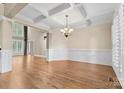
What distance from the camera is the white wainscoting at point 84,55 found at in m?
6.31

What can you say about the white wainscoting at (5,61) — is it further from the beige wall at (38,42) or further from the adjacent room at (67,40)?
the beige wall at (38,42)

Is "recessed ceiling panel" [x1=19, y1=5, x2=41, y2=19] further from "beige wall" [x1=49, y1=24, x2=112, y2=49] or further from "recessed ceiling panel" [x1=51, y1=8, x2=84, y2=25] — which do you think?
"beige wall" [x1=49, y1=24, x2=112, y2=49]

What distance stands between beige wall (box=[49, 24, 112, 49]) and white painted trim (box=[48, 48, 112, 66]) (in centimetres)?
26

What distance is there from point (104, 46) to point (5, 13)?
515cm

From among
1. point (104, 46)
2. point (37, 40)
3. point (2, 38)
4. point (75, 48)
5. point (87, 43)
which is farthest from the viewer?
point (37, 40)

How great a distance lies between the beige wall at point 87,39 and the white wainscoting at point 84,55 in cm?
27

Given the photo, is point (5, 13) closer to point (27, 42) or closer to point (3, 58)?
point (3, 58)

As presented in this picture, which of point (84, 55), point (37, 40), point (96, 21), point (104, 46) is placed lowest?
point (84, 55)

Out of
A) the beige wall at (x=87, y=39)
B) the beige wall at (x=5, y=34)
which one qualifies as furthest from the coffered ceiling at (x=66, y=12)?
the beige wall at (x=5, y=34)

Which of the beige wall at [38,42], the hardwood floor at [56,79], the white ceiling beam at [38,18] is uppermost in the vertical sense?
the white ceiling beam at [38,18]

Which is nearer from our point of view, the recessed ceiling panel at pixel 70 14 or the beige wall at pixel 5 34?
the beige wall at pixel 5 34

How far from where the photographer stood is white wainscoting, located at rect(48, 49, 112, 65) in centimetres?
631

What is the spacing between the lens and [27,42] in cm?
1391

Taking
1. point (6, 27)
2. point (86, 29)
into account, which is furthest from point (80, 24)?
point (6, 27)
